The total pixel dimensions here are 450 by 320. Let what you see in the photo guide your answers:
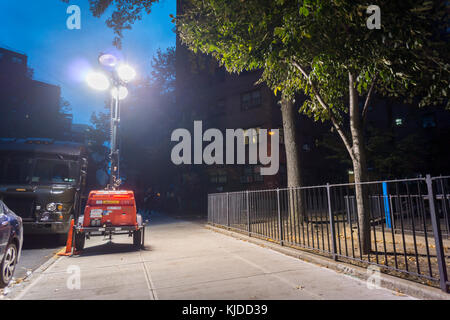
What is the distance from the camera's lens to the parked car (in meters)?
4.74

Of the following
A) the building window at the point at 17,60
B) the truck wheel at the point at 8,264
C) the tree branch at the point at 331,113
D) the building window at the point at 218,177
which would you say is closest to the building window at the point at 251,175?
the building window at the point at 218,177

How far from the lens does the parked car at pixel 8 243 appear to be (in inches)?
187

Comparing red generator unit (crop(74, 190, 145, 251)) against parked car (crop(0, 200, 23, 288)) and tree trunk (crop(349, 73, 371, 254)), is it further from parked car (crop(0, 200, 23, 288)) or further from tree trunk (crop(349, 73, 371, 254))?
tree trunk (crop(349, 73, 371, 254))

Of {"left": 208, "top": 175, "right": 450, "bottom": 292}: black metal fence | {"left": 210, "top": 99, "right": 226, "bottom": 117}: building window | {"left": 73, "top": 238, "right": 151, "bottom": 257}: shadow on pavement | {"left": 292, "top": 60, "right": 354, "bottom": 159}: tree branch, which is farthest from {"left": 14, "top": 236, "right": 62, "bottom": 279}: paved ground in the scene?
{"left": 210, "top": 99, "right": 226, "bottom": 117}: building window

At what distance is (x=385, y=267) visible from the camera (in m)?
4.64

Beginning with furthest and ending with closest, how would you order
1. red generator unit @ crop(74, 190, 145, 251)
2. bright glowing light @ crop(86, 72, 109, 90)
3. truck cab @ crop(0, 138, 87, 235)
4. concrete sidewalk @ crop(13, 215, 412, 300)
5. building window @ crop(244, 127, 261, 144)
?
building window @ crop(244, 127, 261, 144) → bright glowing light @ crop(86, 72, 109, 90) → truck cab @ crop(0, 138, 87, 235) → red generator unit @ crop(74, 190, 145, 251) → concrete sidewalk @ crop(13, 215, 412, 300)

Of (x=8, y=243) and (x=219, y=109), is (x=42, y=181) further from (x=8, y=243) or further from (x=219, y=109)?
(x=219, y=109)

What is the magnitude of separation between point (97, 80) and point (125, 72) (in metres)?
1.20

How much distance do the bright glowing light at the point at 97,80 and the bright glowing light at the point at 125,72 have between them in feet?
2.11

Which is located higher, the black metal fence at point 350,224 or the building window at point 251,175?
the building window at point 251,175

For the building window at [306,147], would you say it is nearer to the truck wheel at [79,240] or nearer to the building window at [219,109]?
the building window at [219,109]

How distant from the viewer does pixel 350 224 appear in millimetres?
5824

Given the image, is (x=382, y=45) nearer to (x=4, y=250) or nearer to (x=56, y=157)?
(x=4, y=250)

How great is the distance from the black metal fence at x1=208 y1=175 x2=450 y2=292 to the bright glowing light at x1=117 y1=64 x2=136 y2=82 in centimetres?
676
